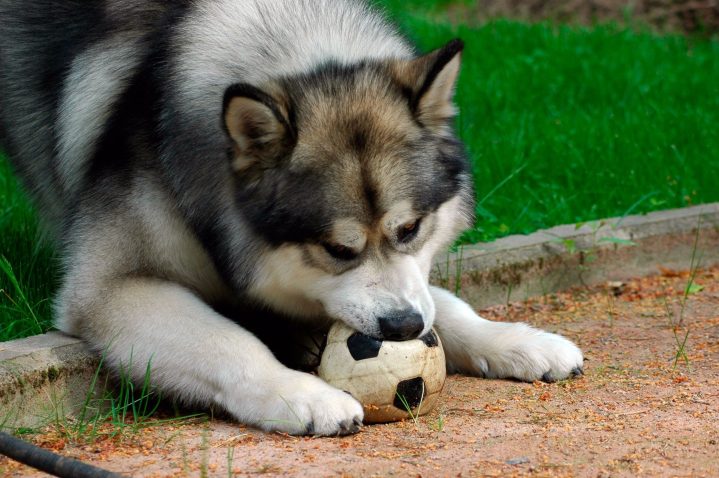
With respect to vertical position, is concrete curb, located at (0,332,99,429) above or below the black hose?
below

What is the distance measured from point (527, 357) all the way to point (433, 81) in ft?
3.56

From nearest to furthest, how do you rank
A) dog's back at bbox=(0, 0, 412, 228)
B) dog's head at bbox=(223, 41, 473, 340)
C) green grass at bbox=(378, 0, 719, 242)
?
1. dog's head at bbox=(223, 41, 473, 340)
2. dog's back at bbox=(0, 0, 412, 228)
3. green grass at bbox=(378, 0, 719, 242)

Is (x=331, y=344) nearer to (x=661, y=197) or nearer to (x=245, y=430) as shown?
(x=245, y=430)

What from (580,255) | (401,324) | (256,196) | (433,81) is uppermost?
(433,81)

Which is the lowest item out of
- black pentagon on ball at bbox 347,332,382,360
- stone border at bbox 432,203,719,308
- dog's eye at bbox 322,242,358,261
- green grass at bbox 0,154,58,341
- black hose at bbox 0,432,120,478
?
stone border at bbox 432,203,719,308

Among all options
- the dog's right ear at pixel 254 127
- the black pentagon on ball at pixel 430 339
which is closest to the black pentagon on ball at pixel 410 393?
the black pentagon on ball at pixel 430 339

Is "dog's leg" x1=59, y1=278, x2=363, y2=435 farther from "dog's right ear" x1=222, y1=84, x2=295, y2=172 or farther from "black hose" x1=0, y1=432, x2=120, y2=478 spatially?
"black hose" x1=0, y1=432, x2=120, y2=478

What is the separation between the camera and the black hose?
2.60 metres

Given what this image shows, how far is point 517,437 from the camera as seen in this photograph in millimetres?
3107

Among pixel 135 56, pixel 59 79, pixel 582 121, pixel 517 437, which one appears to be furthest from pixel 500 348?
pixel 582 121

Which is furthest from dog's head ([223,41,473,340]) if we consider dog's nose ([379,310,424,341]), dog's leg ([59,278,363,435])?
dog's leg ([59,278,363,435])

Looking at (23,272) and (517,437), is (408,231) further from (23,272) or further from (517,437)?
(23,272)

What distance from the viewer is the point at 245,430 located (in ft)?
11.0

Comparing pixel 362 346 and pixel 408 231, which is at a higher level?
pixel 408 231
